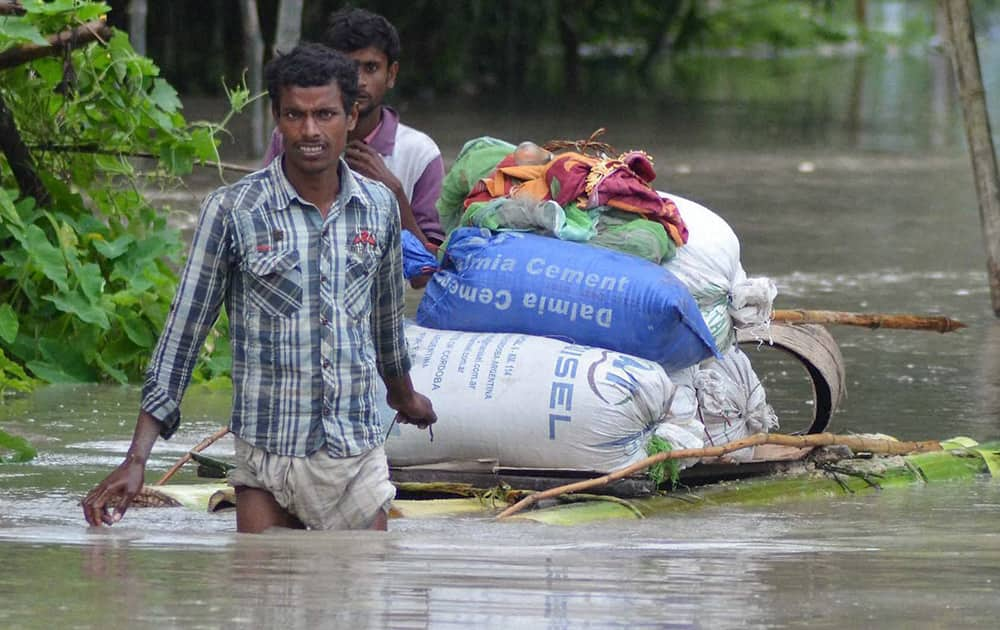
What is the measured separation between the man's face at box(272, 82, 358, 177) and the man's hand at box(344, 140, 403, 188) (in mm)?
1192

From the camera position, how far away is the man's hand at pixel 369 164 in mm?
5234

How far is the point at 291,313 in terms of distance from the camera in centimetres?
393

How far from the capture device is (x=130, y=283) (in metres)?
7.48

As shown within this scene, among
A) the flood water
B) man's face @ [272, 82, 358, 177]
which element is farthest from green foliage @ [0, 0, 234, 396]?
man's face @ [272, 82, 358, 177]

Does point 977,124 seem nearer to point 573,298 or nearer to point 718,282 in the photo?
point 718,282

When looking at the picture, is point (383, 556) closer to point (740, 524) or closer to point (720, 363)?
point (740, 524)

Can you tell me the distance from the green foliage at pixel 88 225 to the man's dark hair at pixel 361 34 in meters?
1.72

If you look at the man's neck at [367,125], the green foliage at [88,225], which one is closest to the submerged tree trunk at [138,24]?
the green foliage at [88,225]

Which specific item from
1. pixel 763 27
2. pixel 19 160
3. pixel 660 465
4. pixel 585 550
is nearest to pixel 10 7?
pixel 19 160

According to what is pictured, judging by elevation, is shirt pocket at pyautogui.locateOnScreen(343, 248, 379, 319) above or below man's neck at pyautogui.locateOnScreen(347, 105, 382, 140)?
above

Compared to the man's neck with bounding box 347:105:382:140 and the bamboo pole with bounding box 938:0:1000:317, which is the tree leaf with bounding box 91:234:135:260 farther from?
the bamboo pole with bounding box 938:0:1000:317

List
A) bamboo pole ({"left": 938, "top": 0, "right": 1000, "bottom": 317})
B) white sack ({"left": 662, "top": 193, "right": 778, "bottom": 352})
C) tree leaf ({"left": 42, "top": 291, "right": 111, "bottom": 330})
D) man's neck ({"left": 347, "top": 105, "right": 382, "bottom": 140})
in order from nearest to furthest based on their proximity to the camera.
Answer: white sack ({"left": 662, "top": 193, "right": 778, "bottom": 352}) → man's neck ({"left": 347, "top": 105, "right": 382, "bottom": 140}) → tree leaf ({"left": 42, "top": 291, "right": 111, "bottom": 330}) → bamboo pole ({"left": 938, "top": 0, "right": 1000, "bottom": 317})

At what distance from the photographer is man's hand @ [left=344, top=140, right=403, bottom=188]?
206 inches

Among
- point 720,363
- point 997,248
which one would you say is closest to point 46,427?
point 720,363
